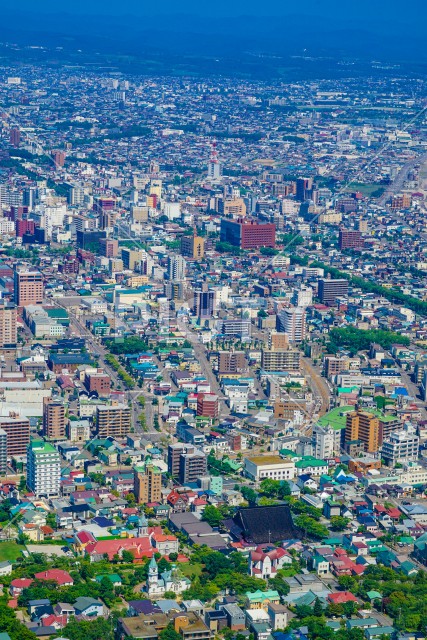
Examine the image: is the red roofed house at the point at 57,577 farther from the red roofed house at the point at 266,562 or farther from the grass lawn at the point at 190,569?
the red roofed house at the point at 266,562

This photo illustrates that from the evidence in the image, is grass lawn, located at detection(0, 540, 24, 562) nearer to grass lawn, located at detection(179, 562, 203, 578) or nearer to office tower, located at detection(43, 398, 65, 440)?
grass lawn, located at detection(179, 562, 203, 578)

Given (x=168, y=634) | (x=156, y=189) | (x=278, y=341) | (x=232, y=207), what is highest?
(x=156, y=189)

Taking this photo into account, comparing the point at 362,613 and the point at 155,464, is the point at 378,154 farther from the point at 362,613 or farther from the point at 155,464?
the point at 362,613

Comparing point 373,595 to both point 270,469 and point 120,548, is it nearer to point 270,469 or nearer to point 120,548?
point 120,548

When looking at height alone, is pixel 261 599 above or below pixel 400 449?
below

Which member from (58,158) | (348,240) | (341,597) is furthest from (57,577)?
(58,158)

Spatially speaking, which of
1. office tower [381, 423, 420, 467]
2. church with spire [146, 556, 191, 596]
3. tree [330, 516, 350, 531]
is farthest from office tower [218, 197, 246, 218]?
church with spire [146, 556, 191, 596]
